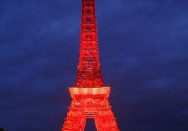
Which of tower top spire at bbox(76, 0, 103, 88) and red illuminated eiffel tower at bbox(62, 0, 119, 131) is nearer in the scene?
red illuminated eiffel tower at bbox(62, 0, 119, 131)

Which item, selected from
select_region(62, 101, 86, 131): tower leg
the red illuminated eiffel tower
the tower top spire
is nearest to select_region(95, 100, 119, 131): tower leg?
the red illuminated eiffel tower

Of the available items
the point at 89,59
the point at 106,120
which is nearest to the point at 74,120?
the point at 106,120

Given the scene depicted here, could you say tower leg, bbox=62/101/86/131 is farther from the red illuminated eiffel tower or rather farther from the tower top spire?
the tower top spire

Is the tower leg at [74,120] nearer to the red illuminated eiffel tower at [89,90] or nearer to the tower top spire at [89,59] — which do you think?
the red illuminated eiffel tower at [89,90]

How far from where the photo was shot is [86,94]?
6444 centimetres

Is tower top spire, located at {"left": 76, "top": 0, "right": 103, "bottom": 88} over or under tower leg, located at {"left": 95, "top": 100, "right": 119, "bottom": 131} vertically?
over

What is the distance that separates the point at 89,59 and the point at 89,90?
4.36 meters

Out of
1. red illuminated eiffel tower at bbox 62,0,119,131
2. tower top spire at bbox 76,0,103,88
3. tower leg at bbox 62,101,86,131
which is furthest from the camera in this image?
tower top spire at bbox 76,0,103,88

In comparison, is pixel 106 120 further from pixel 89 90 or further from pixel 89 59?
pixel 89 59

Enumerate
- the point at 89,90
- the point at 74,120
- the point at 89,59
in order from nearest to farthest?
the point at 74,120, the point at 89,90, the point at 89,59

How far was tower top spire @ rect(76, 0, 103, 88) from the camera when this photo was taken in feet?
214

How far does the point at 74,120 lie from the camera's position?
63438mm

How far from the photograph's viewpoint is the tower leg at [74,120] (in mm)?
62688

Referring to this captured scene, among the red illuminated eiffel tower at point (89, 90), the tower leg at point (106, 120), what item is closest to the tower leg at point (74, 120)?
the red illuminated eiffel tower at point (89, 90)
